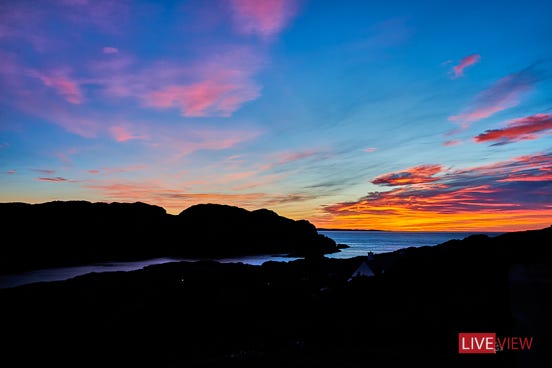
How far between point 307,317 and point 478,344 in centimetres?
1524

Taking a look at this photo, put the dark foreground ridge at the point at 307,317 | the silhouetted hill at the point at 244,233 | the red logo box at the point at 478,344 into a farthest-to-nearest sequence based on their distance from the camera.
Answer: the silhouetted hill at the point at 244,233, the dark foreground ridge at the point at 307,317, the red logo box at the point at 478,344

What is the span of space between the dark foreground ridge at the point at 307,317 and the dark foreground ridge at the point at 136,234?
87.1 meters

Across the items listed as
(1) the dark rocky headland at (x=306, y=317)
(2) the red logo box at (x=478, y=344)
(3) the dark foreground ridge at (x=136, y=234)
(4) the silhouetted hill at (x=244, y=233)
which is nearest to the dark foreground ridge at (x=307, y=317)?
(1) the dark rocky headland at (x=306, y=317)

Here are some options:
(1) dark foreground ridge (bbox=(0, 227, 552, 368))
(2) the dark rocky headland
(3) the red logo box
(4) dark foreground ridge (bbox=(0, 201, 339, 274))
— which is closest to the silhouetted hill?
(4) dark foreground ridge (bbox=(0, 201, 339, 274))

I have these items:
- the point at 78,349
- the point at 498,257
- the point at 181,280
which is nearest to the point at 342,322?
the point at 498,257

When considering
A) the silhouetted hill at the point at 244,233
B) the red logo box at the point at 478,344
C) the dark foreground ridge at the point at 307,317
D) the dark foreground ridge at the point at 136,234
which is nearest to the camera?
the red logo box at the point at 478,344

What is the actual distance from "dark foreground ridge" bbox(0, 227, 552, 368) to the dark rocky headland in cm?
6

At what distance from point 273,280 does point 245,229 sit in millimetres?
105685

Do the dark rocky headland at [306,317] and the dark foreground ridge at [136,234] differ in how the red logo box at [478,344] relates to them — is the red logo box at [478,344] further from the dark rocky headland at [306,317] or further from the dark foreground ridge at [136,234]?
the dark foreground ridge at [136,234]

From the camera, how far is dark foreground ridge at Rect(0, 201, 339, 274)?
112m

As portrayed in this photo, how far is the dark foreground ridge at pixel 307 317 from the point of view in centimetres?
1218

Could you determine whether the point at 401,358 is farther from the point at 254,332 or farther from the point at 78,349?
the point at 78,349

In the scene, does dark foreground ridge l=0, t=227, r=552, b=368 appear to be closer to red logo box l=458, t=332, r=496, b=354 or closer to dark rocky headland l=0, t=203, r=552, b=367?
dark rocky headland l=0, t=203, r=552, b=367

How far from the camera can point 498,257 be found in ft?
89.7
